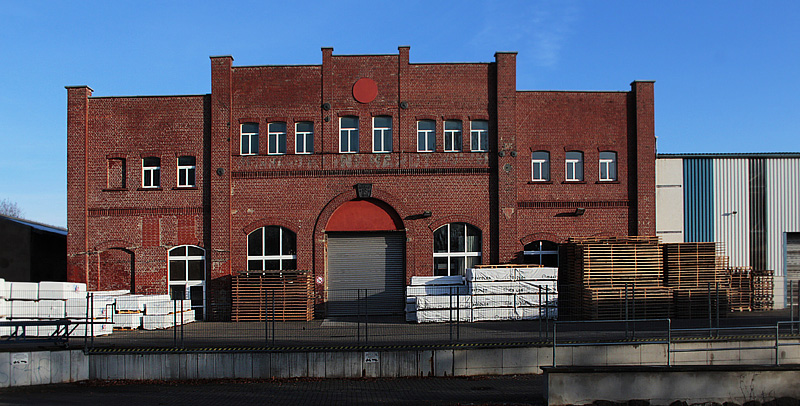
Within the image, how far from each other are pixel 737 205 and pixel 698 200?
5.45 feet

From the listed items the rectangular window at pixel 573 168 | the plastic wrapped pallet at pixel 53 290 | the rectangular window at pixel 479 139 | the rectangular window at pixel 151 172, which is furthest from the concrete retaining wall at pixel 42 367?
the rectangular window at pixel 573 168

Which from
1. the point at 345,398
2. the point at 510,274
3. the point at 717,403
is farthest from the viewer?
the point at 510,274

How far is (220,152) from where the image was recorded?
79.7ft

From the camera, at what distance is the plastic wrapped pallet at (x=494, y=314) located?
67.3ft

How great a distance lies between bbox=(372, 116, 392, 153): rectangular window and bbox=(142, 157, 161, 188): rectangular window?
851cm

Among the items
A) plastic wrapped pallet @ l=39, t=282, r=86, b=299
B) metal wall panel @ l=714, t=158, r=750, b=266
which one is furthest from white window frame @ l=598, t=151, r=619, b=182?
plastic wrapped pallet @ l=39, t=282, r=86, b=299

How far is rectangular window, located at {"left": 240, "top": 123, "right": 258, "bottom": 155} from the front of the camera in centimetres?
2456

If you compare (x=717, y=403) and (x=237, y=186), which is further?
(x=237, y=186)

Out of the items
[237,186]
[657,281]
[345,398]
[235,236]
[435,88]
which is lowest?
[345,398]

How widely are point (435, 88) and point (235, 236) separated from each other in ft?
31.5

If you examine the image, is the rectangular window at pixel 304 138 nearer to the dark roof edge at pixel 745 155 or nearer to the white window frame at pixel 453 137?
the white window frame at pixel 453 137

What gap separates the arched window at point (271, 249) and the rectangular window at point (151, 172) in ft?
14.3

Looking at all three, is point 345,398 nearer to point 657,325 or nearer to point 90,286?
point 657,325

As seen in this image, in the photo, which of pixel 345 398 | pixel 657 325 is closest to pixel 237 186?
pixel 345 398
